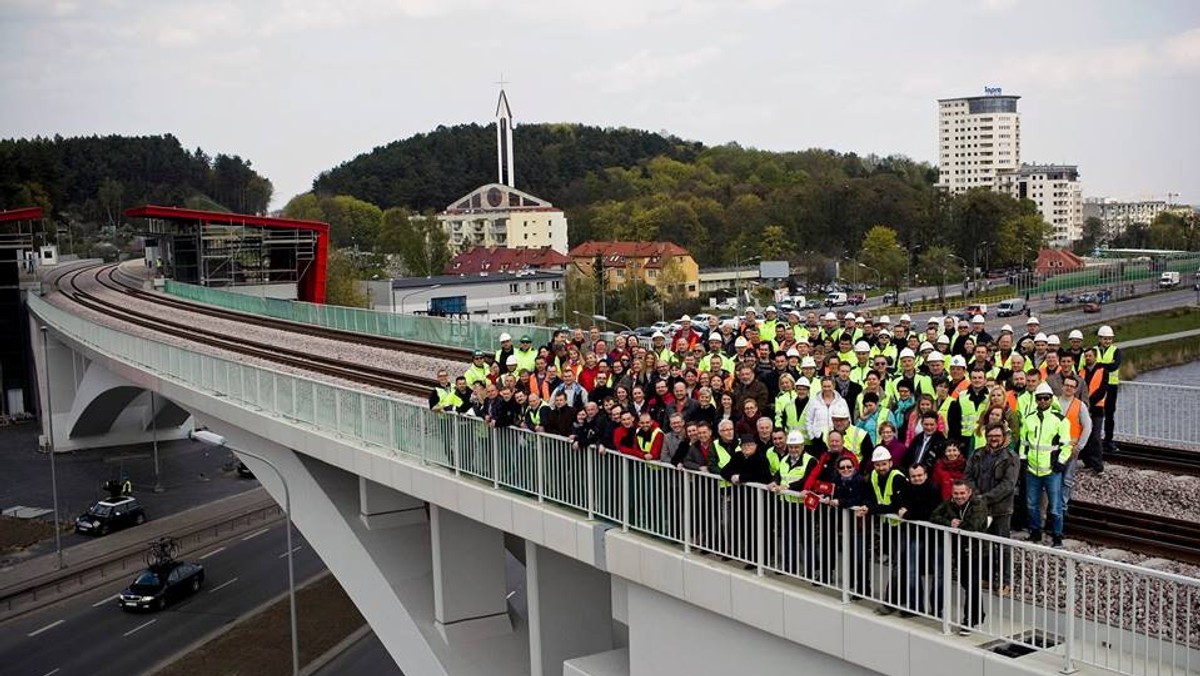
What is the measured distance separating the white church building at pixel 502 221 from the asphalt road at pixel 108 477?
3597 inches

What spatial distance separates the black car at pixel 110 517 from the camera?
42.8m

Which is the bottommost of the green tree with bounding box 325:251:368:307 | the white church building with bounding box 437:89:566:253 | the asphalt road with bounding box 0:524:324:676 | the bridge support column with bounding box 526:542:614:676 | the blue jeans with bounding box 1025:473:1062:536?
the asphalt road with bounding box 0:524:324:676

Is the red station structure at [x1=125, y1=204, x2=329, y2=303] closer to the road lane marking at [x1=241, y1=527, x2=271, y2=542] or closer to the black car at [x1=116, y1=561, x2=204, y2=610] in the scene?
the road lane marking at [x1=241, y1=527, x2=271, y2=542]

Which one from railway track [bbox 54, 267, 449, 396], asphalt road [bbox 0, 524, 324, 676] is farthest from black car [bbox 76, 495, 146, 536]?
railway track [bbox 54, 267, 449, 396]

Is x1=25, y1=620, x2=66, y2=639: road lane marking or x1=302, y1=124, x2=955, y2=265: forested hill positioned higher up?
x1=302, y1=124, x2=955, y2=265: forested hill

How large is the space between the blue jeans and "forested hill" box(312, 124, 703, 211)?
6479 inches

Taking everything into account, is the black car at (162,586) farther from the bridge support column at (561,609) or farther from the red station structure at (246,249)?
the red station structure at (246,249)

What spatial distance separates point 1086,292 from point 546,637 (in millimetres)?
64605

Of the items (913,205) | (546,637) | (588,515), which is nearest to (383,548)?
(546,637)

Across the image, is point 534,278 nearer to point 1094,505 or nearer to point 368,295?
point 368,295

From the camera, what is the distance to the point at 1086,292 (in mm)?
73000

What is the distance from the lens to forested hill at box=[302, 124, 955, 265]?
112 metres

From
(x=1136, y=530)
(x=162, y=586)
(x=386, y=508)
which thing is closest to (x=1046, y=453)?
(x=1136, y=530)

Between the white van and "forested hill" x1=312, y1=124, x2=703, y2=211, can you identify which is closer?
the white van
